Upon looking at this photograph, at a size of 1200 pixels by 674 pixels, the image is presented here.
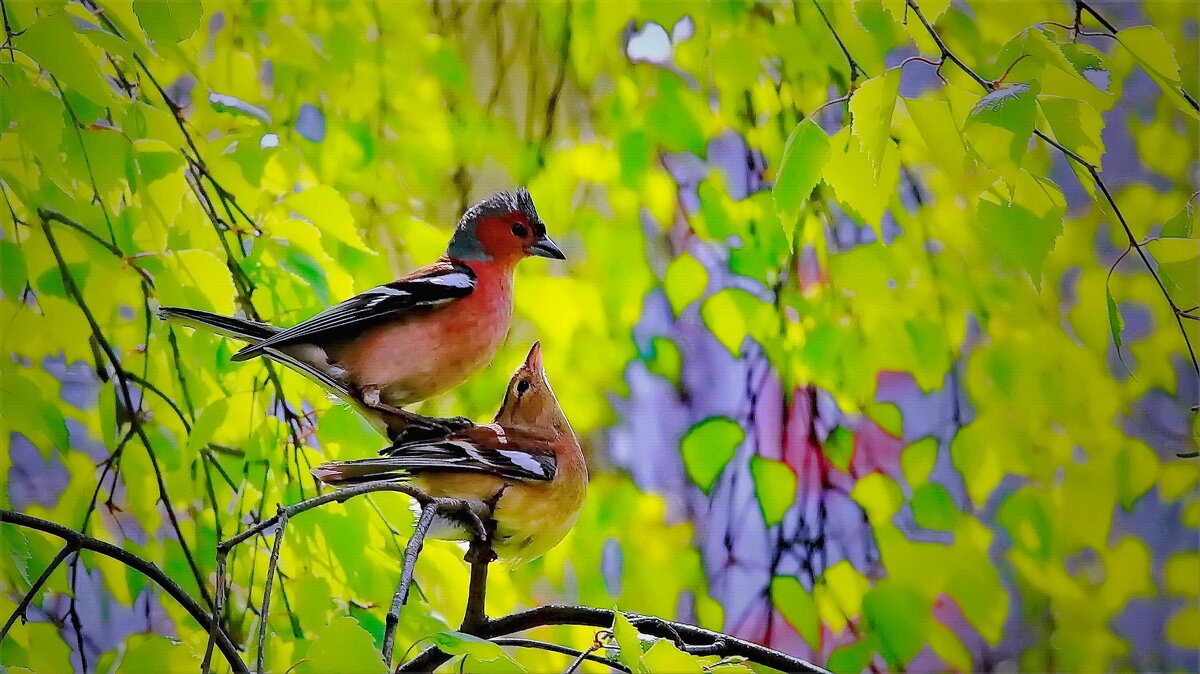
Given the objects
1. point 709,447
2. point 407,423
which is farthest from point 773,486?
point 407,423

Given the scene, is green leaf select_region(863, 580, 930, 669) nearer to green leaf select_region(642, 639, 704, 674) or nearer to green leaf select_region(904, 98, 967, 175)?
green leaf select_region(642, 639, 704, 674)

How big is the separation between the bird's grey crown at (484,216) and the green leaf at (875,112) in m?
0.35

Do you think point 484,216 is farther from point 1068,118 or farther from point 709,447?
point 1068,118

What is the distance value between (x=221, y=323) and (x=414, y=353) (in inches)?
7.6

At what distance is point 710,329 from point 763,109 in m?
0.28

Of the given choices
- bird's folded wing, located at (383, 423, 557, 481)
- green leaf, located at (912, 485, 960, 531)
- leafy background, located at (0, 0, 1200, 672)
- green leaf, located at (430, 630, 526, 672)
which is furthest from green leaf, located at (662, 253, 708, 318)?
green leaf, located at (430, 630, 526, 672)

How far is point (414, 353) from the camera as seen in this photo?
0.91 m

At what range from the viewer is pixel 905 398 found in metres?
1.07

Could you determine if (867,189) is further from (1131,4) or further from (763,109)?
(1131,4)

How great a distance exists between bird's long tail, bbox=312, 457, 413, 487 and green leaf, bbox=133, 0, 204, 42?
18.5 inches

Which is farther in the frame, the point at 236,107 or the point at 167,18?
the point at 236,107

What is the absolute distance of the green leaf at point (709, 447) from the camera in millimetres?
1038

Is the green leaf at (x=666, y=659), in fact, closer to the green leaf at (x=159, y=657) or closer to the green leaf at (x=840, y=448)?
the green leaf at (x=840, y=448)

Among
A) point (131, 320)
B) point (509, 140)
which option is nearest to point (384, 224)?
point (509, 140)
